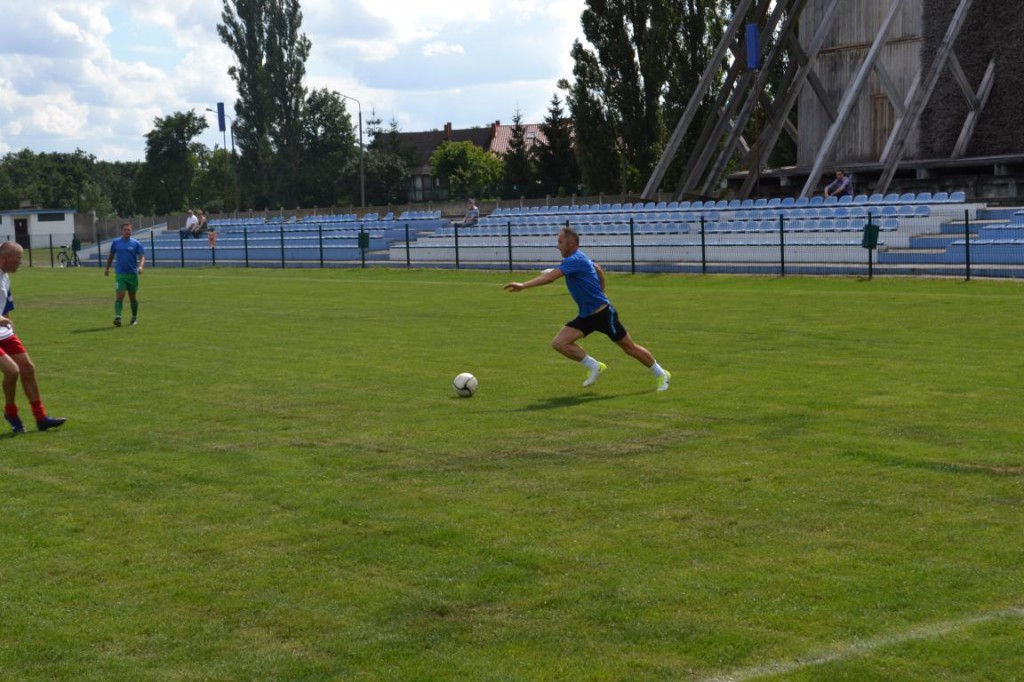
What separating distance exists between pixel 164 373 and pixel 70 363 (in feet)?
6.81

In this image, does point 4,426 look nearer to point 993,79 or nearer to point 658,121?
point 993,79

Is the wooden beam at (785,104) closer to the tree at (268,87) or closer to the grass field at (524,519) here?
the grass field at (524,519)

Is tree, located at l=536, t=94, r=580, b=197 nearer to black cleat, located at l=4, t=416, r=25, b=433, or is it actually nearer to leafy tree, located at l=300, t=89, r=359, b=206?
leafy tree, located at l=300, t=89, r=359, b=206

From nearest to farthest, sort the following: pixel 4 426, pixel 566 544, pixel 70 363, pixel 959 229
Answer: pixel 566 544, pixel 4 426, pixel 70 363, pixel 959 229

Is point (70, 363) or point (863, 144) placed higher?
point (863, 144)

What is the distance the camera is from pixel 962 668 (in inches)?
192

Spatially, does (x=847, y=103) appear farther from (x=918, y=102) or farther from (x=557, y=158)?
(x=557, y=158)

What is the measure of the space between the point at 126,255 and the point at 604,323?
1214cm

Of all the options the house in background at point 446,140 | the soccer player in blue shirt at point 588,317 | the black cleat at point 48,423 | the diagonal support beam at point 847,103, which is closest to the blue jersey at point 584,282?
the soccer player in blue shirt at point 588,317

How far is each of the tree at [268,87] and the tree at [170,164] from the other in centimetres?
2798

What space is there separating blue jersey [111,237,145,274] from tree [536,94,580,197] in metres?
45.5

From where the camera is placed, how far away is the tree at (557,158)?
219 ft

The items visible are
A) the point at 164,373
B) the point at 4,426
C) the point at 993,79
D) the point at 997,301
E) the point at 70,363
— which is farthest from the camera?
the point at 993,79

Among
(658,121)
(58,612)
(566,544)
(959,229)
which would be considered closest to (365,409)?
(566,544)
